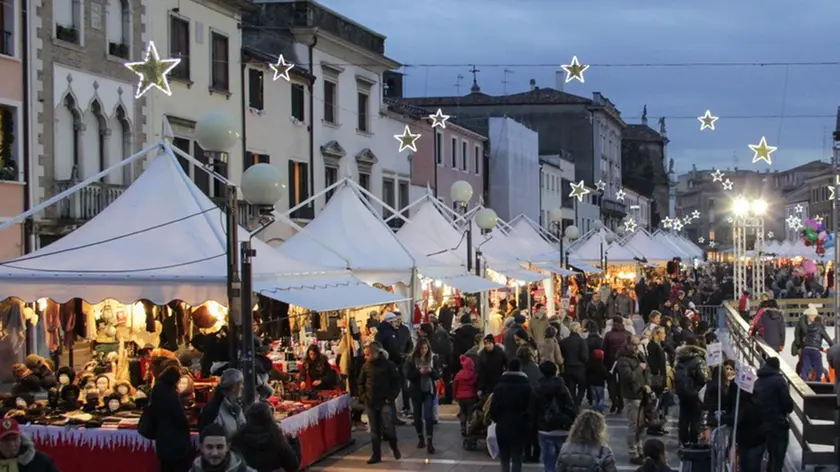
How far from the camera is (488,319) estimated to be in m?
23.9

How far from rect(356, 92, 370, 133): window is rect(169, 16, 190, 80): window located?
10676 mm

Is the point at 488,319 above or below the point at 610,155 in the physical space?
below

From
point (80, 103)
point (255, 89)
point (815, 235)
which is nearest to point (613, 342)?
point (80, 103)

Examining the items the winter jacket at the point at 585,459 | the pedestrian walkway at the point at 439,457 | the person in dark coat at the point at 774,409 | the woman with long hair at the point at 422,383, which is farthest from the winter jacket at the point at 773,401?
the woman with long hair at the point at 422,383

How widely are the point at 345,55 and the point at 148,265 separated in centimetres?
2335

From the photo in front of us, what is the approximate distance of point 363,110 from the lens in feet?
120

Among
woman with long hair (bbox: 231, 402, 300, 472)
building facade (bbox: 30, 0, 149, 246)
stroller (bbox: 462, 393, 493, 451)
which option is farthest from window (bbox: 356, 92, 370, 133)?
woman with long hair (bbox: 231, 402, 300, 472)

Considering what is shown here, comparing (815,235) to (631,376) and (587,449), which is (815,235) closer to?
(631,376)

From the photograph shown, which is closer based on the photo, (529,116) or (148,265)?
(148,265)

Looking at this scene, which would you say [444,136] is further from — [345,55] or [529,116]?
[529,116]

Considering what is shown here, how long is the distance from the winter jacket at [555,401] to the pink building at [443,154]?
1132 inches

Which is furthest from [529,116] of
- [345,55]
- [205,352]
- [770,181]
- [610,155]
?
[770,181]

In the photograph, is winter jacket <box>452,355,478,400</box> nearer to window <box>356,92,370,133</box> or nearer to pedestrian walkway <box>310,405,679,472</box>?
pedestrian walkway <box>310,405,679,472</box>

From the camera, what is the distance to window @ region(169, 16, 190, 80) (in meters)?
25.5
